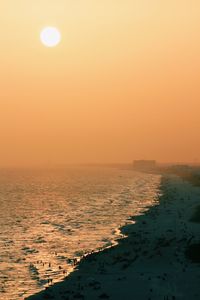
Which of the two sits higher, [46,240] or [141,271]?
[141,271]

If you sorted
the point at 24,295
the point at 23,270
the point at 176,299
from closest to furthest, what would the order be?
the point at 176,299, the point at 24,295, the point at 23,270

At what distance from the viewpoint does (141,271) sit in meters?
31.0

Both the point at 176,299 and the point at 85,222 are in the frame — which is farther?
the point at 85,222

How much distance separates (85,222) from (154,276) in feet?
97.2

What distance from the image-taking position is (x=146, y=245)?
4019 centimetres

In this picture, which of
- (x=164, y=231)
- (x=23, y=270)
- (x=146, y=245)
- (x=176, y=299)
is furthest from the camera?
(x=164, y=231)

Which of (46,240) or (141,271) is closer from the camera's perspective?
(141,271)

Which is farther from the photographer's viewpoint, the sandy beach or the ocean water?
the ocean water

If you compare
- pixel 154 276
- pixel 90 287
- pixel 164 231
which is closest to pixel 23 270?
Result: pixel 90 287

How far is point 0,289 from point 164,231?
78.1 ft

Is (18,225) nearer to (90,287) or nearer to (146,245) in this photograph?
(146,245)

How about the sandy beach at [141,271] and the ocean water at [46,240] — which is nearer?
the sandy beach at [141,271]

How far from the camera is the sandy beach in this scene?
85.0ft

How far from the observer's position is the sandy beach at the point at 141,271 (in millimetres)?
25906
